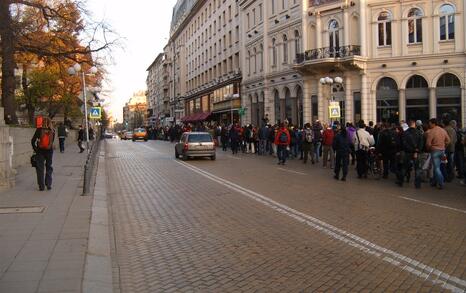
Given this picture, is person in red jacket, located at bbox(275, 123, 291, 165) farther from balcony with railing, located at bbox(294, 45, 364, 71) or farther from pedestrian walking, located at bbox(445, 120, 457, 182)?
balcony with railing, located at bbox(294, 45, 364, 71)

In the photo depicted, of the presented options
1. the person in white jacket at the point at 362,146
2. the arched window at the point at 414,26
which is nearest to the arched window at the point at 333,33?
the arched window at the point at 414,26

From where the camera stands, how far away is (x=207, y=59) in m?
76.1

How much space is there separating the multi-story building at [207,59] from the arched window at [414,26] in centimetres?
2323

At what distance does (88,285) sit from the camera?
5.58 meters

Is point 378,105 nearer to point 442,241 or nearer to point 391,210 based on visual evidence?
point 391,210

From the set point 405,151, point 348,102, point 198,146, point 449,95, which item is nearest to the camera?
point 405,151

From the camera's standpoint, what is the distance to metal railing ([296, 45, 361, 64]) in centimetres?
3762

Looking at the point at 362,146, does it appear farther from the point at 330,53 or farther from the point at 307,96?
the point at 307,96

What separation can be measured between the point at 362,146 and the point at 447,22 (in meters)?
22.4

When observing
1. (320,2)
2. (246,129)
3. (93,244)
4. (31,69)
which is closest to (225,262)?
(93,244)

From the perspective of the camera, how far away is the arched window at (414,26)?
3584cm

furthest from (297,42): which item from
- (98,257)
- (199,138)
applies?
(98,257)

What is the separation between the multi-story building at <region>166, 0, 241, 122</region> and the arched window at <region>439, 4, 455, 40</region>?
992 inches

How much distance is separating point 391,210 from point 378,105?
93.7ft
